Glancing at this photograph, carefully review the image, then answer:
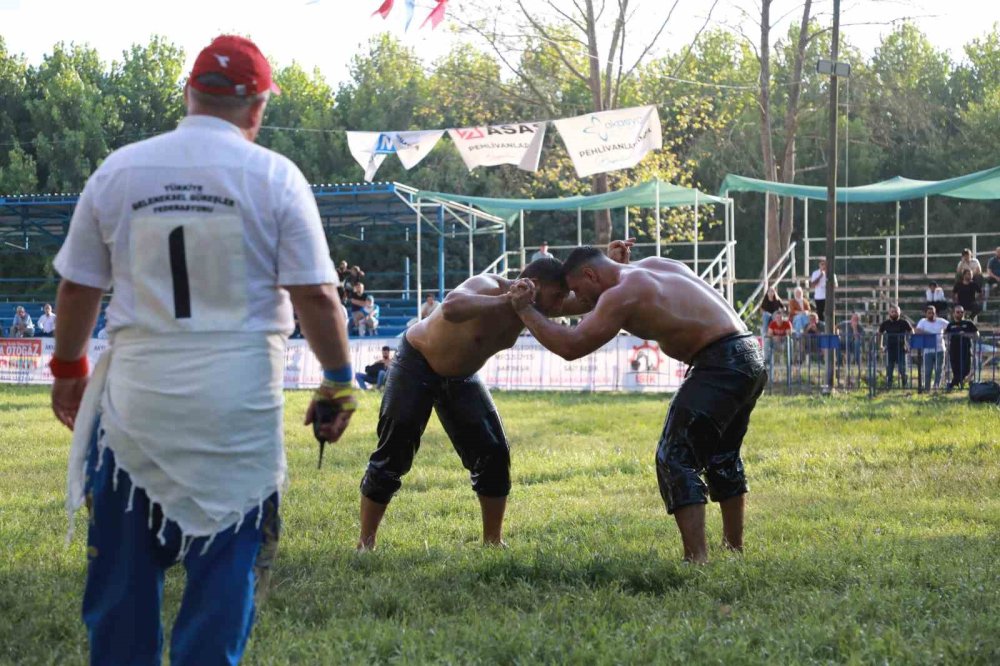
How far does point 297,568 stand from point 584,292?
6.78 feet

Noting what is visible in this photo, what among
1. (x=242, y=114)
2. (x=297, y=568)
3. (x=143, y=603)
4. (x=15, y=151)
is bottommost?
(x=297, y=568)

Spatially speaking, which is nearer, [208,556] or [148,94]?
[208,556]

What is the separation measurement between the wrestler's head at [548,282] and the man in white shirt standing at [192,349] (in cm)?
332

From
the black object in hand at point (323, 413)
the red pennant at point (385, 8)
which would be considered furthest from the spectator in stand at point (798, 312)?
the black object in hand at point (323, 413)

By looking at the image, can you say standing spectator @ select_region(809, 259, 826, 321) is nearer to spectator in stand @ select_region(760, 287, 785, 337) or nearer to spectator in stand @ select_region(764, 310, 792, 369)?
spectator in stand @ select_region(760, 287, 785, 337)

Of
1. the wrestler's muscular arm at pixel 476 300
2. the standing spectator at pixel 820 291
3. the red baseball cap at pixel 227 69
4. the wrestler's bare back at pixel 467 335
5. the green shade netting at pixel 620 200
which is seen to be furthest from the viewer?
the green shade netting at pixel 620 200

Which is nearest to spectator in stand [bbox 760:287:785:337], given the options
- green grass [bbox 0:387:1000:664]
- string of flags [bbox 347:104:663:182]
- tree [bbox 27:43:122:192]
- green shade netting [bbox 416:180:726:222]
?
green shade netting [bbox 416:180:726:222]

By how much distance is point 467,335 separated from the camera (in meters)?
6.73

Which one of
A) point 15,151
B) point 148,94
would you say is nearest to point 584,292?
point 15,151

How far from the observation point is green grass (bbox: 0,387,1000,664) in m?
4.48

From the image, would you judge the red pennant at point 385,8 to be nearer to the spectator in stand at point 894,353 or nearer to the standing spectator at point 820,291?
the spectator in stand at point 894,353

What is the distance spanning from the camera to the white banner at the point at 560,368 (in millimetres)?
21000

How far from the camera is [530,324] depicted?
20.0 ft

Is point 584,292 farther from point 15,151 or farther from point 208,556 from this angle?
point 15,151
